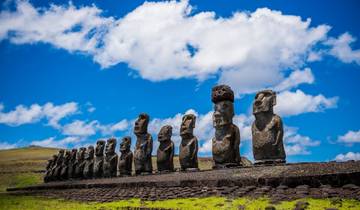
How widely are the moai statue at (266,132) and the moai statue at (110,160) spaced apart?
12034 mm

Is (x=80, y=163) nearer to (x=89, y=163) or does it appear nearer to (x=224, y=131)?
(x=89, y=163)

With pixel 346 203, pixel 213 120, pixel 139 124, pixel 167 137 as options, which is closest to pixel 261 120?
pixel 213 120

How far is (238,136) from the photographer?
15.9m

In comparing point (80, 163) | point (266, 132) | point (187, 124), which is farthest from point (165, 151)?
point (80, 163)

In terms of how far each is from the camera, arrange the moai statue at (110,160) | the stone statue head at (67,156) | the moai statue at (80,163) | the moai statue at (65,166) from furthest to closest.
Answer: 1. the stone statue head at (67,156)
2. the moai statue at (65,166)
3. the moai statue at (80,163)
4. the moai statue at (110,160)

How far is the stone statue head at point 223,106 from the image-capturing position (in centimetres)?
1592

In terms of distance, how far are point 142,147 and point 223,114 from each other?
22.2ft

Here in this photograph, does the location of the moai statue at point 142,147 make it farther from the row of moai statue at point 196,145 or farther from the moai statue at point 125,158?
the moai statue at point 125,158

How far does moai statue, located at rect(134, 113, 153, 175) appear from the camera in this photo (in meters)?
21.0

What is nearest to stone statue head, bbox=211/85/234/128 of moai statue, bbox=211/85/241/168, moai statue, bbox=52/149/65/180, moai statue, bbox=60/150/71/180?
moai statue, bbox=211/85/241/168

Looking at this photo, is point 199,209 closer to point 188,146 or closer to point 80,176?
point 188,146

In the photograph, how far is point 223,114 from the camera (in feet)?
52.2

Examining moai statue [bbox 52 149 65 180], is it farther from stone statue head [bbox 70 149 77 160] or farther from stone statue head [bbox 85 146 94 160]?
stone statue head [bbox 85 146 94 160]

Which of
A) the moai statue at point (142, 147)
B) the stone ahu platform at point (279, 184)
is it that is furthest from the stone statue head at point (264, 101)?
the moai statue at point (142, 147)
